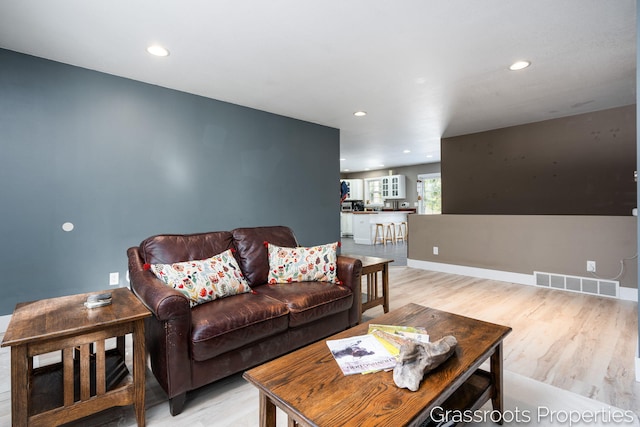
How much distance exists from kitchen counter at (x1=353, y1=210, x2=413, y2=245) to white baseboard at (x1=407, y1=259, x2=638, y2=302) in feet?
9.25

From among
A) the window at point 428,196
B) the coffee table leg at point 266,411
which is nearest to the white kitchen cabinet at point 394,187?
the window at point 428,196

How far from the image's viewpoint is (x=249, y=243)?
2.65 m

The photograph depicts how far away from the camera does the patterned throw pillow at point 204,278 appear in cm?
200

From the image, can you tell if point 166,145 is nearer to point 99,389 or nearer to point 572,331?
point 99,389

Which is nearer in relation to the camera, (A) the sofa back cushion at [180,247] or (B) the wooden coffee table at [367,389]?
(B) the wooden coffee table at [367,389]

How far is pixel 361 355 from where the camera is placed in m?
1.35

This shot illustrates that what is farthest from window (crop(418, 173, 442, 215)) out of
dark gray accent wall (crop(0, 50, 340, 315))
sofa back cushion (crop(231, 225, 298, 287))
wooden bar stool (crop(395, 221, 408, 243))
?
sofa back cushion (crop(231, 225, 298, 287))

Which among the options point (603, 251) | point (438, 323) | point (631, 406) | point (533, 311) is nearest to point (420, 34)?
point (438, 323)

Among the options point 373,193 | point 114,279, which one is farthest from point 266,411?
point 373,193

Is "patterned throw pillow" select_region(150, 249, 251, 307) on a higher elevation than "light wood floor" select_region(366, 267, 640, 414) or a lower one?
higher

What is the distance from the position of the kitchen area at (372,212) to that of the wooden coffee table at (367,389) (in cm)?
433

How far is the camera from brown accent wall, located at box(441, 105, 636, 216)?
414 cm

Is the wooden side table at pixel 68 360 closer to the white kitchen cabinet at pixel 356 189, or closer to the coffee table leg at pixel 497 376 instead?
the coffee table leg at pixel 497 376

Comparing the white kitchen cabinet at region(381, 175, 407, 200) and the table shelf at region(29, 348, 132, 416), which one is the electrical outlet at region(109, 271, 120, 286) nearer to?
the table shelf at region(29, 348, 132, 416)
